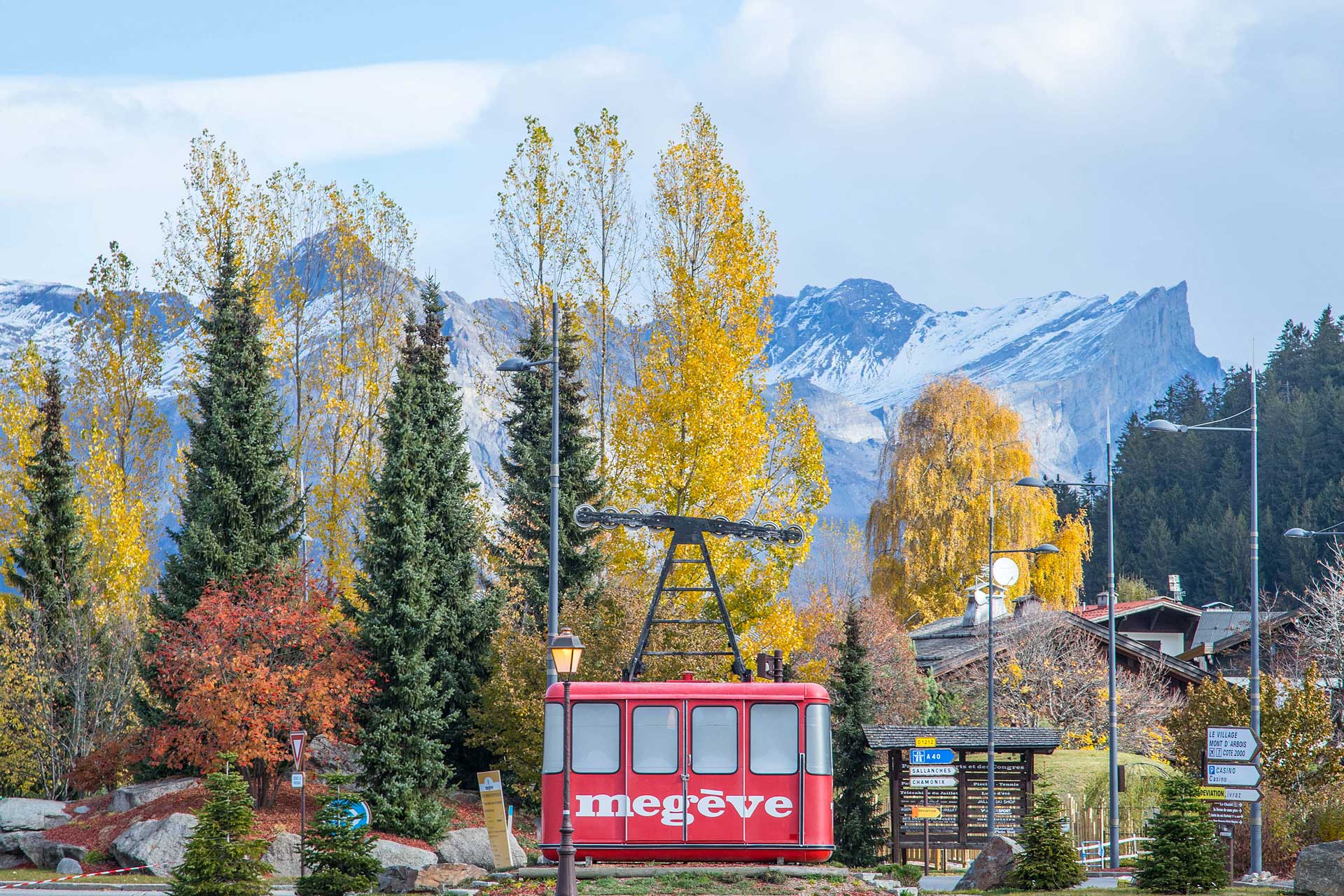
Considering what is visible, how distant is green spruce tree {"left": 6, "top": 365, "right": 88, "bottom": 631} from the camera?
139 feet

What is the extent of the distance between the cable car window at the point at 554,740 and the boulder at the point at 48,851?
1564cm

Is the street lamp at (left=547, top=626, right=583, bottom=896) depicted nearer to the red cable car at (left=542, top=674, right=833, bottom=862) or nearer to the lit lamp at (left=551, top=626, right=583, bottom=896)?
the lit lamp at (left=551, top=626, right=583, bottom=896)

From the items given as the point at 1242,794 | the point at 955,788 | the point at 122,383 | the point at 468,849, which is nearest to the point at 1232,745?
the point at 1242,794

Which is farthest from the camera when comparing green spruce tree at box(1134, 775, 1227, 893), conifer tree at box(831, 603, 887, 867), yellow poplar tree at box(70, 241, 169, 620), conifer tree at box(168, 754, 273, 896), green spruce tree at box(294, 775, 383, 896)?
yellow poplar tree at box(70, 241, 169, 620)

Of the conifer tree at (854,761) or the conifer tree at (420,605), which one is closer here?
the conifer tree at (420,605)

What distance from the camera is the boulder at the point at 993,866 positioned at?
967 inches

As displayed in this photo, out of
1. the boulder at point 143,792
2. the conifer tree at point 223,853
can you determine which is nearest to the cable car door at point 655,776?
the conifer tree at point 223,853

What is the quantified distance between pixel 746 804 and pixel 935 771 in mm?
12740

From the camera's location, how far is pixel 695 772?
67.6 feet

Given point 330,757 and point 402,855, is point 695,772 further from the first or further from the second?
point 330,757

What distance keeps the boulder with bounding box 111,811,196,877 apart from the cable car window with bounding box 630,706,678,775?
43.9 feet

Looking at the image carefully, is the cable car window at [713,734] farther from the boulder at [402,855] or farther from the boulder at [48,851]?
the boulder at [48,851]

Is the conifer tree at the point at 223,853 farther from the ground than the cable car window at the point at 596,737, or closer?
closer

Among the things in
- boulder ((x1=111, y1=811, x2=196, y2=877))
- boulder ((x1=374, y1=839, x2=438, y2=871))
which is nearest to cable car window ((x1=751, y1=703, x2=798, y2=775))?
boulder ((x1=374, y1=839, x2=438, y2=871))
